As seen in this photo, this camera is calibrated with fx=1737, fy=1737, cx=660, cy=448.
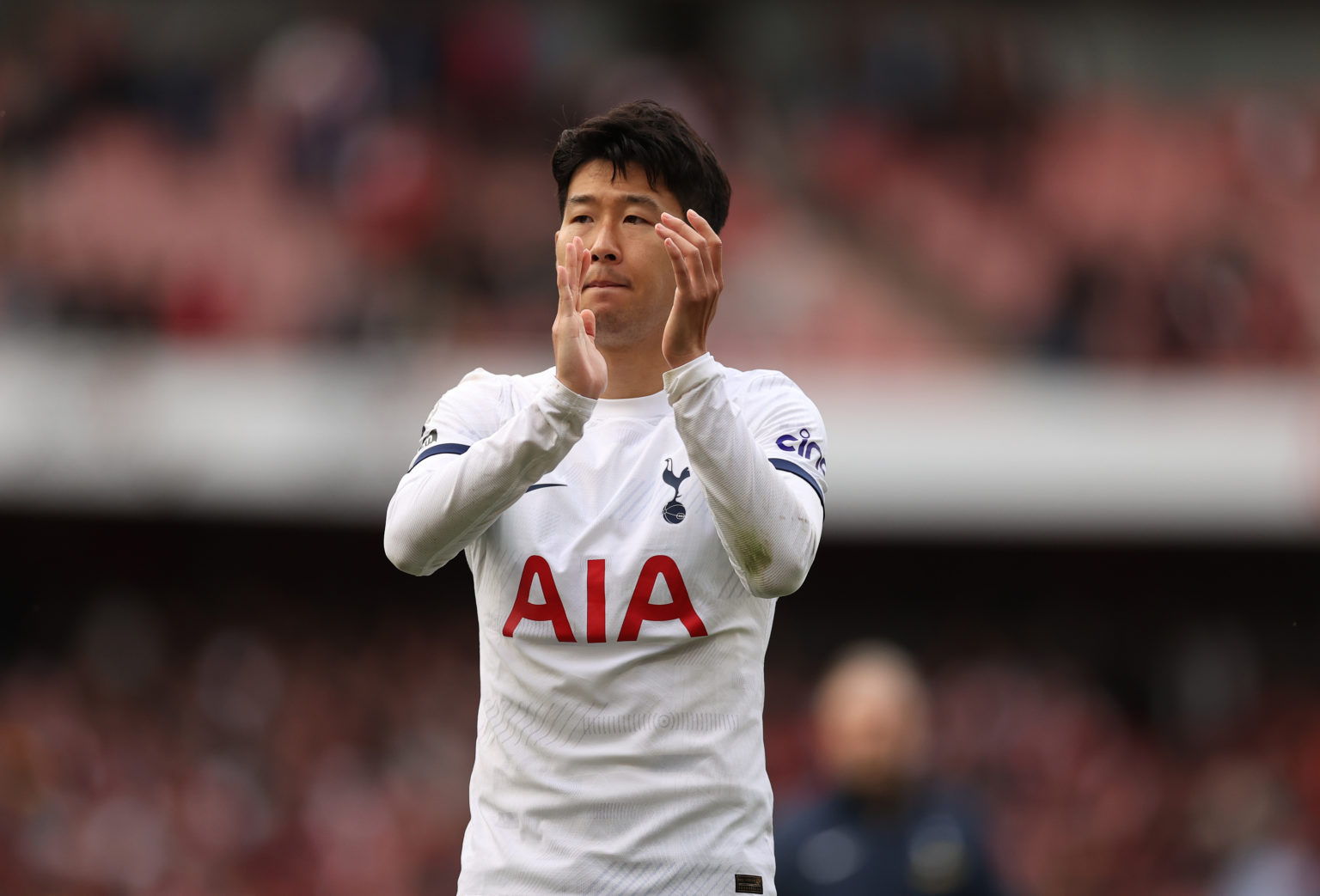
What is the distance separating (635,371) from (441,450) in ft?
1.39

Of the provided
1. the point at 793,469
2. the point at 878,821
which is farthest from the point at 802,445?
the point at 878,821

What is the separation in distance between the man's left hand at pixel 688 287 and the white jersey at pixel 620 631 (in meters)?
0.04

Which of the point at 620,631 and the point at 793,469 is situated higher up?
the point at 793,469

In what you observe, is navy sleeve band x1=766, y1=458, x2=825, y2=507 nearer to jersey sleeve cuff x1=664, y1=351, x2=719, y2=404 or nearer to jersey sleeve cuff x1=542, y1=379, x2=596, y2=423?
jersey sleeve cuff x1=664, y1=351, x2=719, y2=404

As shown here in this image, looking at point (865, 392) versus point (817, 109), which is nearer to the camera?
point (865, 392)

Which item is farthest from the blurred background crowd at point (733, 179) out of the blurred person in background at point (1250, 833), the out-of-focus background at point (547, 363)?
the blurred person in background at point (1250, 833)

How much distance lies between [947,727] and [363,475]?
4636 millimetres

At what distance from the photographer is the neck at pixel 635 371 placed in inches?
132

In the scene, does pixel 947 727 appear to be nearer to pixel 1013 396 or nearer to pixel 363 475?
pixel 1013 396

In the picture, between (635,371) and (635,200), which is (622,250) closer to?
(635,200)

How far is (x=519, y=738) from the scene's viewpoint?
3.14 metres

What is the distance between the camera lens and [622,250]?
10.6ft

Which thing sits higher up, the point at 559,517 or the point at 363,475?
the point at 363,475

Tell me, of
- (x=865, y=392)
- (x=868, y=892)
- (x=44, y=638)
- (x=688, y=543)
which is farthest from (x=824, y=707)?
(x=44, y=638)
